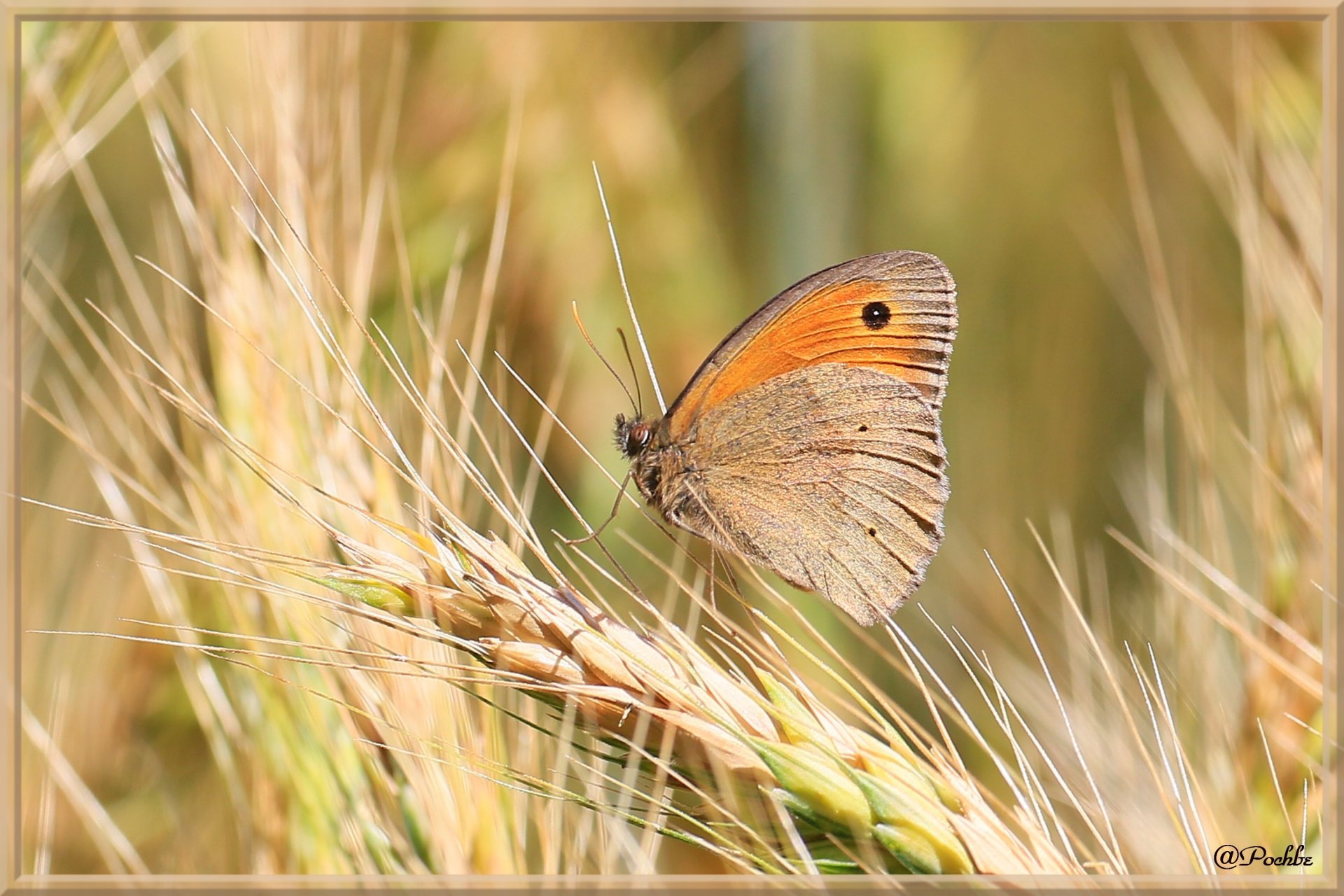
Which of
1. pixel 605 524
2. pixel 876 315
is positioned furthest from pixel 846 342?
pixel 605 524

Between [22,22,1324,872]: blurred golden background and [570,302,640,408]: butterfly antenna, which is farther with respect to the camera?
[22,22,1324,872]: blurred golden background

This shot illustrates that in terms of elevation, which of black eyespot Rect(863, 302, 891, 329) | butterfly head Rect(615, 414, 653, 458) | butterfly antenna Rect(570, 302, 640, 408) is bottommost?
butterfly head Rect(615, 414, 653, 458)

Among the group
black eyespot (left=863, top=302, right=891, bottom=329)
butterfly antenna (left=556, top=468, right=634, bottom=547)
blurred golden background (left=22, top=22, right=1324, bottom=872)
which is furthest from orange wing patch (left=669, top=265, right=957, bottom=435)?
blurred golden background (left=22, top=22, right=1324, bottom=872)

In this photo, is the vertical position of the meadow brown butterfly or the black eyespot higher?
the black eyespot

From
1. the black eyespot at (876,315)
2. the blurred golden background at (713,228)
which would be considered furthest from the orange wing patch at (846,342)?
the blurred golden background at (713,228)

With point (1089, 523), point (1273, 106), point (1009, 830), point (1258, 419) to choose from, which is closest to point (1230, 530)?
point (1089, 523)

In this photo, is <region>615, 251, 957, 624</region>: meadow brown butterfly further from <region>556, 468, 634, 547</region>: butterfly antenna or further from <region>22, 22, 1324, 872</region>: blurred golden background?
<region>22, 22, 1324, 872</region>: blurred golden background

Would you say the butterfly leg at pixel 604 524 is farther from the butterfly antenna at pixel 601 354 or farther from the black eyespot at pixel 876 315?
the black eyespot at pixel 876 315
